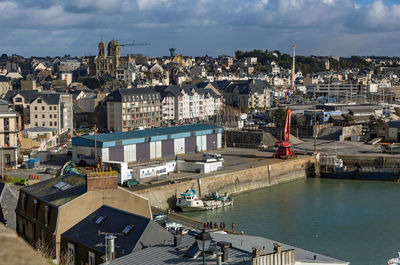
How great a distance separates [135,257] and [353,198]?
15482mm

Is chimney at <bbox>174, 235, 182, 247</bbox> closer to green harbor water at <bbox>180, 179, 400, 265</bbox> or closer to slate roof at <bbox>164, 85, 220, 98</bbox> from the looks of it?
green harbor water at <bbox>180, 179, 400, 265</bbox>

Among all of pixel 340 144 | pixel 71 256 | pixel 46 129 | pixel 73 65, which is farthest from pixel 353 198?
pixel 73 65

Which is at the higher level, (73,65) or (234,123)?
(73,65)

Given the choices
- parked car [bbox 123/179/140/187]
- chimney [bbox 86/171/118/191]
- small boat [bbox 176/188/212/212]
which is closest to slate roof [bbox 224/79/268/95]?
parked car [bbox 123/179/140/187]

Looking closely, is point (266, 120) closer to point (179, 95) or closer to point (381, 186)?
point (179, 95)

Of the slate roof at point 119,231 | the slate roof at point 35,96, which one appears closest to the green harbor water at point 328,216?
the slate roof at point 119,231

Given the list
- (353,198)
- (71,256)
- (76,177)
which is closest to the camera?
(71,256)

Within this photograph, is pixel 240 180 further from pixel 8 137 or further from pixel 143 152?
pixel 8 137

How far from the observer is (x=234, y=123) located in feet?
122

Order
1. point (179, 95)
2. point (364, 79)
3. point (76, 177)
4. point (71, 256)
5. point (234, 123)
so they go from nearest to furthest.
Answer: point (71, 256) → point (76, 177) → point (234, 123) → point (179, 95) → point (364, 79)

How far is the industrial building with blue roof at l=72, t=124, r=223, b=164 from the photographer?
73.9ft

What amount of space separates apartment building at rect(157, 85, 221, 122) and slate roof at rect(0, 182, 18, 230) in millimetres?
29469

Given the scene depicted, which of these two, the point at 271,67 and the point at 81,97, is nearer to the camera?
the point at 81,97

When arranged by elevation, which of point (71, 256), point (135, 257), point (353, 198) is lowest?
point (353, 198)
